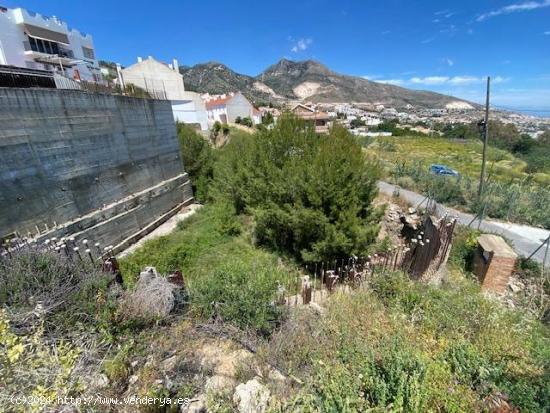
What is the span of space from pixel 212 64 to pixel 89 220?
369 ft

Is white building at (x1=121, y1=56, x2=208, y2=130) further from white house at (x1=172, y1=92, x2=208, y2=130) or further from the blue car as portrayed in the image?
the blue car

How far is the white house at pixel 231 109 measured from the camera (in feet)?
129

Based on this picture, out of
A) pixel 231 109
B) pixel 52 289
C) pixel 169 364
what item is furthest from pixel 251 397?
pixel 231 109

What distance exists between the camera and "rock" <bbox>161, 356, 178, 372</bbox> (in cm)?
312

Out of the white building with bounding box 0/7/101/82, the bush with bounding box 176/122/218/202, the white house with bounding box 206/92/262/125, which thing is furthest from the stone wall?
the white house with bounding box 206/92/262/125

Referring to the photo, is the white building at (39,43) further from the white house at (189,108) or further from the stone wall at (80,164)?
the stone wall at (80,164)

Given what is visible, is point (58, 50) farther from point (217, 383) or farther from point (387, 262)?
point (217, 383)

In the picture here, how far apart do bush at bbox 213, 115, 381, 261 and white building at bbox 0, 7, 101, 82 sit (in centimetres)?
1582

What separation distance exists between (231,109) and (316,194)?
35.8m

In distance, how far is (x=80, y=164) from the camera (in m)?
8.90

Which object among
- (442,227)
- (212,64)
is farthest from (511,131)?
(212,64)

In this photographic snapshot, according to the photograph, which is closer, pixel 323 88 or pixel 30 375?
pixel 30 375

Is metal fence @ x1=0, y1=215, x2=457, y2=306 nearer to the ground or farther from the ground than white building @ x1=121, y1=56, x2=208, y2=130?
nearer to the ground

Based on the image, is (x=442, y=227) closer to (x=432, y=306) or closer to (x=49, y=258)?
(x=432, y=306)
